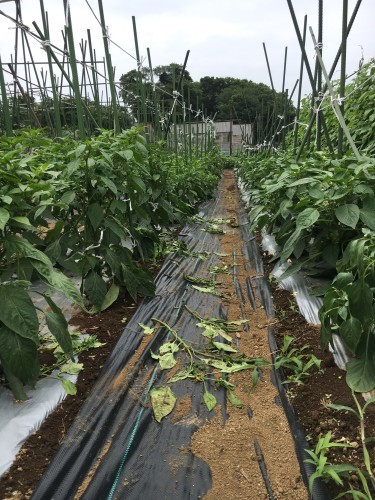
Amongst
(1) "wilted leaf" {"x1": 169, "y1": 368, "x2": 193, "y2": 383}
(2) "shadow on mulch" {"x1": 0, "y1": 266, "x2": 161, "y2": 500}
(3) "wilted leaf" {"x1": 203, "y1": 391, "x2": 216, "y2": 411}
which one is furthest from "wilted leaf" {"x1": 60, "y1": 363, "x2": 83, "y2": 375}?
(3) "wilted leaf" {"x1": 203, "y1": 391, "x2": 216, "y2": 411}

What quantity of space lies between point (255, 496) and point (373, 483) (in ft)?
1.35

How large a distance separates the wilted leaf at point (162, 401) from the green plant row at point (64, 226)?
51 cm

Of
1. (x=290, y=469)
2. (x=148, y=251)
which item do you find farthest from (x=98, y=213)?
(x=290, y=469)

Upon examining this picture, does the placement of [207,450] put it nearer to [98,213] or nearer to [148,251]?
[98,213]

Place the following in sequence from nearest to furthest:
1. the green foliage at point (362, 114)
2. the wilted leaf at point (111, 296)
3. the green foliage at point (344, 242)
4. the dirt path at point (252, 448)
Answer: the dirt path at point (252, 448) < the green foliage at point (344, 242) < the wilted leaf at point (111, 296) < the green foliage at point (362, 114)

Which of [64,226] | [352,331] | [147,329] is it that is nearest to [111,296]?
[147,329]

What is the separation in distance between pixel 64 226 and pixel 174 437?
159 centimetres

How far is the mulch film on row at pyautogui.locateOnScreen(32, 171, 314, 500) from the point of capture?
1.52 m

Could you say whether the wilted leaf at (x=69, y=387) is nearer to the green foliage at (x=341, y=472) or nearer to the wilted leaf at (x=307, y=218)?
the green foliage at (x=341, y=472)

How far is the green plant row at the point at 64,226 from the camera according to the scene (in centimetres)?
160

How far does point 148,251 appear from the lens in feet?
12.6

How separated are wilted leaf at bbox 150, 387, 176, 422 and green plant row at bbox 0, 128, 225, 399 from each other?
51 centimetres

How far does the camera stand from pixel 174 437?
A: 180 centimetres

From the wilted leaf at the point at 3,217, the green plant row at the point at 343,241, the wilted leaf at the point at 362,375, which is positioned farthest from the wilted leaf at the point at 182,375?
the wilted leaf at the point at 3,217
